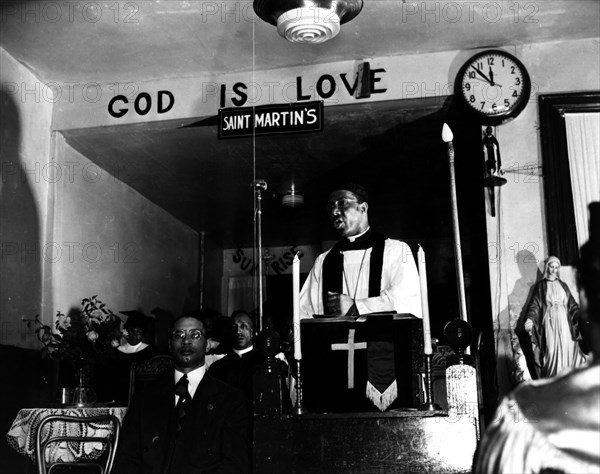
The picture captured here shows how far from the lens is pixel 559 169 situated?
613cm

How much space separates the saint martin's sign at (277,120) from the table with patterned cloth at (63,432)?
196 cm

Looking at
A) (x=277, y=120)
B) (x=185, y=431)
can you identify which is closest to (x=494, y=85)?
(x=277, y=120)

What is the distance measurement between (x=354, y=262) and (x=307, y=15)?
171 centimetres

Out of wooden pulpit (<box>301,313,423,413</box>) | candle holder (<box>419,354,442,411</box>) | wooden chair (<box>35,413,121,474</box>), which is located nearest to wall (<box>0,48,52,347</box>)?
wooden chair (<box>35,413,121,474</box>)

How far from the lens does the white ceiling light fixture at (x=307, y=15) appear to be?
4457mm

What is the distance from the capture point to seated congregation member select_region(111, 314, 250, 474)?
3717 mm

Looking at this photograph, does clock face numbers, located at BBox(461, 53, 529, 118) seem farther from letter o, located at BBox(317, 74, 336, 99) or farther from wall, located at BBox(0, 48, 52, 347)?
wall, located at BBox(0, 48, 52, 347)

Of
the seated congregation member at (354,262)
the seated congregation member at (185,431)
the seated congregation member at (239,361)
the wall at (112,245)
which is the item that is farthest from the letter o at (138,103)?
the seated congregation member at (185,431)

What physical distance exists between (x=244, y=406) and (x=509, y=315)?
2848 millimetres

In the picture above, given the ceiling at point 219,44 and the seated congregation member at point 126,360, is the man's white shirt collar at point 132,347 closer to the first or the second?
the seated congregation member at point 126,360

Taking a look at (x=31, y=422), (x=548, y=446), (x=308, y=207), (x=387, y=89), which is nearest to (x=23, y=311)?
(x=31, y=422)

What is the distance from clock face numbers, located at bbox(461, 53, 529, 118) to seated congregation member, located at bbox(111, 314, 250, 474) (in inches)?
139

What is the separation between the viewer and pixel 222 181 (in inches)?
372

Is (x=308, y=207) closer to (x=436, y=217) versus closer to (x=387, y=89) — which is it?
(x=436, y=217)
